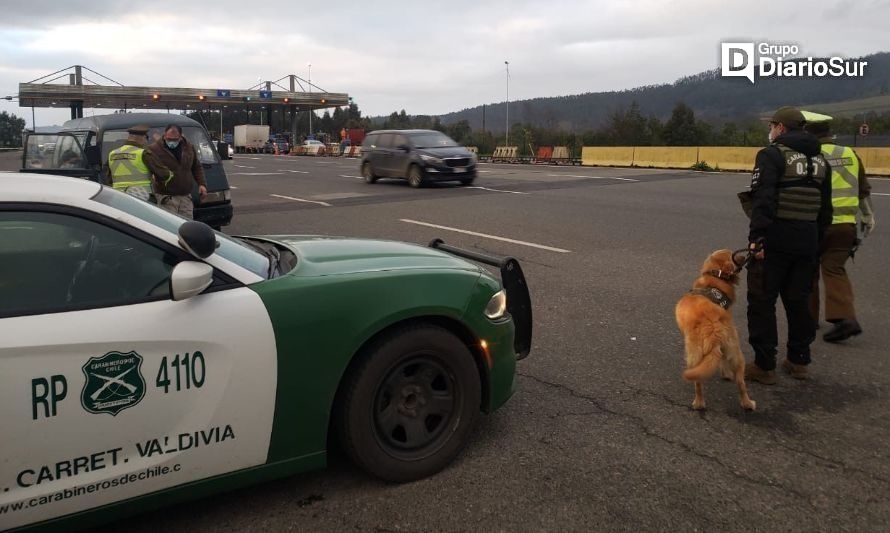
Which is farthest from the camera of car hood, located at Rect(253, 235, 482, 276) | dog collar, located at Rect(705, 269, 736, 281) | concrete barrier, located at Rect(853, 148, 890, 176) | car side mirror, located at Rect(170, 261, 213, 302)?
concrete barrier, located at Rect(853, 148, 890, 176)

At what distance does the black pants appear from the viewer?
14.1 ft

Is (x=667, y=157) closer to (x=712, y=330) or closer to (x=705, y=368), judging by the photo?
(x=712, y=330)

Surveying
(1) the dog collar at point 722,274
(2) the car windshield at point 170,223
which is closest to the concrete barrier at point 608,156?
(1) the dog collar at point 722,274

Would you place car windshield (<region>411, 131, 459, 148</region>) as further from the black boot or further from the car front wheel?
the black boot

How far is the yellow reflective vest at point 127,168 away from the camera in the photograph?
24.2 ft

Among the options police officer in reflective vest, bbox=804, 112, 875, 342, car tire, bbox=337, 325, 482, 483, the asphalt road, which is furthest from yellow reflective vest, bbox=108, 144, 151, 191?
police officer in reflective vest, bbox=804, 112, 875, 342

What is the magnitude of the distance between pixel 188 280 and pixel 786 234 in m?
3.51

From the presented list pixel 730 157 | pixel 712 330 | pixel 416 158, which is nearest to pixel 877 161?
pixel 730 157

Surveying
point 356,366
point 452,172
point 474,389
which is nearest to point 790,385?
point 474,389

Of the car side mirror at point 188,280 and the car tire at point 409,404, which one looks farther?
the car tire at point 409,404

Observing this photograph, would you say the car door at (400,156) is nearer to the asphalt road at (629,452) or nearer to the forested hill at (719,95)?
the asphalt road at (629,452)

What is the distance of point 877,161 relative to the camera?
22.6 metres

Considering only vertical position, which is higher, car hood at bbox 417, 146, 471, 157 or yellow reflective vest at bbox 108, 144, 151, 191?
car hood at bbox 417, 146, 471, 157

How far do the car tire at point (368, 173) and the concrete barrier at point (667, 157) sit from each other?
13601 millimetres
